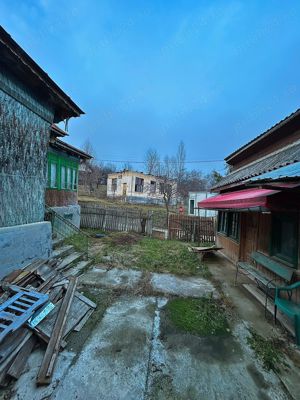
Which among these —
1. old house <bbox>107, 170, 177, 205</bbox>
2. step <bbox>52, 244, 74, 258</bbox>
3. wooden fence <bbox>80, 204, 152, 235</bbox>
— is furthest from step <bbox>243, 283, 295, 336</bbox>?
old house <bbox>107, 170, 177, 205</bbox>

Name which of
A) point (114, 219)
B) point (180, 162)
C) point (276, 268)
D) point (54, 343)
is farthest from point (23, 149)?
point (180, 162)

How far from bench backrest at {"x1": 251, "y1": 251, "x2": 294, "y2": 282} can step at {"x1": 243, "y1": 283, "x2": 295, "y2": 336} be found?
→ 699mm

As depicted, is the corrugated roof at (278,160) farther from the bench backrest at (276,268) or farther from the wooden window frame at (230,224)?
the bench backrest at (276,268)

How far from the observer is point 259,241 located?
5.73m

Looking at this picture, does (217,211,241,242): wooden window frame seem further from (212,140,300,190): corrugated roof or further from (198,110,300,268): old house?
(212,140,300,190): corrugated roof

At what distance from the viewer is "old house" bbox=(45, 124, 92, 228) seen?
849 cm

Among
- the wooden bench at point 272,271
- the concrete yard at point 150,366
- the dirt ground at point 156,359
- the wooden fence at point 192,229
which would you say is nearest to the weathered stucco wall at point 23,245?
the dirt ground at point 156,359

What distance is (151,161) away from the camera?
101 ft

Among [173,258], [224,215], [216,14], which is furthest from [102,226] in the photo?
[216,14]

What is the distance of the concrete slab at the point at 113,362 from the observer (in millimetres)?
2221

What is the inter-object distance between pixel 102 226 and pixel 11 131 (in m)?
9.61

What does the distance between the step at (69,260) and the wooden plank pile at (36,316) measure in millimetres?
845

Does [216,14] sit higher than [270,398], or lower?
higher

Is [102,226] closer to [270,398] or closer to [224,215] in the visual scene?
[224,215]
